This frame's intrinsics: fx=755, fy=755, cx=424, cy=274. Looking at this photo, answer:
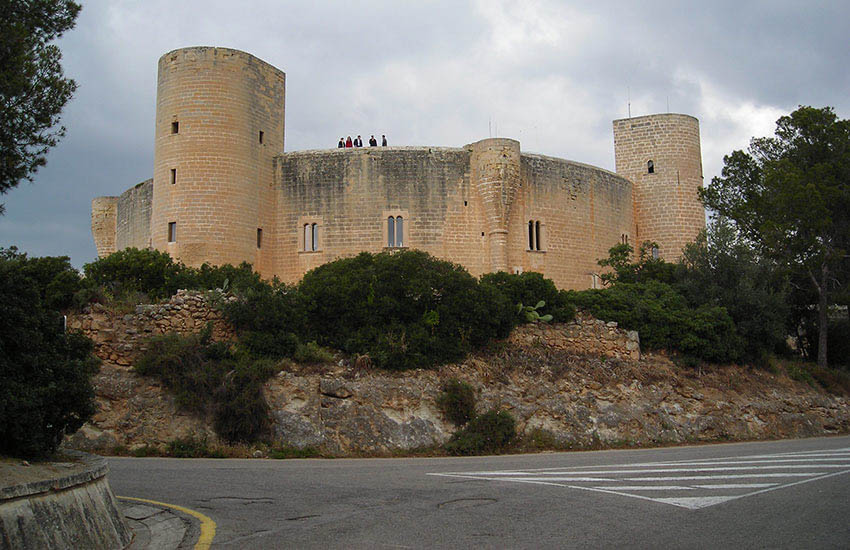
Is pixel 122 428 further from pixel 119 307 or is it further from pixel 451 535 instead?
pixel 451 535

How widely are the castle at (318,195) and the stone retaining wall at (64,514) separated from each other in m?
23.7

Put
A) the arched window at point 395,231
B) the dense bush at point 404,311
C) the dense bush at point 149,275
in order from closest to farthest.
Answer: the dense bush at point 404,311 < the dense bush at point 149,275 < the arched window at point 395,231

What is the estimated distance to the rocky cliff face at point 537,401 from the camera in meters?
17.8

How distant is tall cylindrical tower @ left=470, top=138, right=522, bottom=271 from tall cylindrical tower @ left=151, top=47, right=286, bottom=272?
966cm

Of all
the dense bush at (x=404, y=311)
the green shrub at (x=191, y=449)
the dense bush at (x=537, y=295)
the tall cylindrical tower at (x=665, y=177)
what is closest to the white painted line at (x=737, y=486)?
the green shrub at (x=191, y=449)

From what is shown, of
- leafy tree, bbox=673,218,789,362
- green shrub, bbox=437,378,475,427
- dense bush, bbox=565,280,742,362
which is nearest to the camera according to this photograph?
green shrub, bbox=437,378,475,427

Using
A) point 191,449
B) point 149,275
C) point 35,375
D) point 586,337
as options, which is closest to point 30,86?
point 35,375

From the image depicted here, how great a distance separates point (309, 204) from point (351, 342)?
1318 centimetres

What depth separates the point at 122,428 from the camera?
17.3 metres

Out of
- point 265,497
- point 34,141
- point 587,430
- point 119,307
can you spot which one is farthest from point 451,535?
point 119,307

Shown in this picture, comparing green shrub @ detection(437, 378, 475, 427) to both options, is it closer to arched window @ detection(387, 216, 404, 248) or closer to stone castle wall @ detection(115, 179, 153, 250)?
arched window @ detection(387, 216, 404, 248)

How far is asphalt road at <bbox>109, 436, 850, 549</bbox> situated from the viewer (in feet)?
22.2

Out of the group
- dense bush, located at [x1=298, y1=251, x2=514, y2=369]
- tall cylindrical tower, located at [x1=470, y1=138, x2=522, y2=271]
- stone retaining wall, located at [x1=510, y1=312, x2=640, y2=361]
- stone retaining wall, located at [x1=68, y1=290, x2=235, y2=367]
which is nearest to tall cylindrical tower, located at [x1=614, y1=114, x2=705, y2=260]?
tall cylindrical tower, located at [x1=470, y1=138, x2=522, y2=271]

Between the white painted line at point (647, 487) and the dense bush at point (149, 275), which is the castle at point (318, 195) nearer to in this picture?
the dense bush at point (149, 275)
